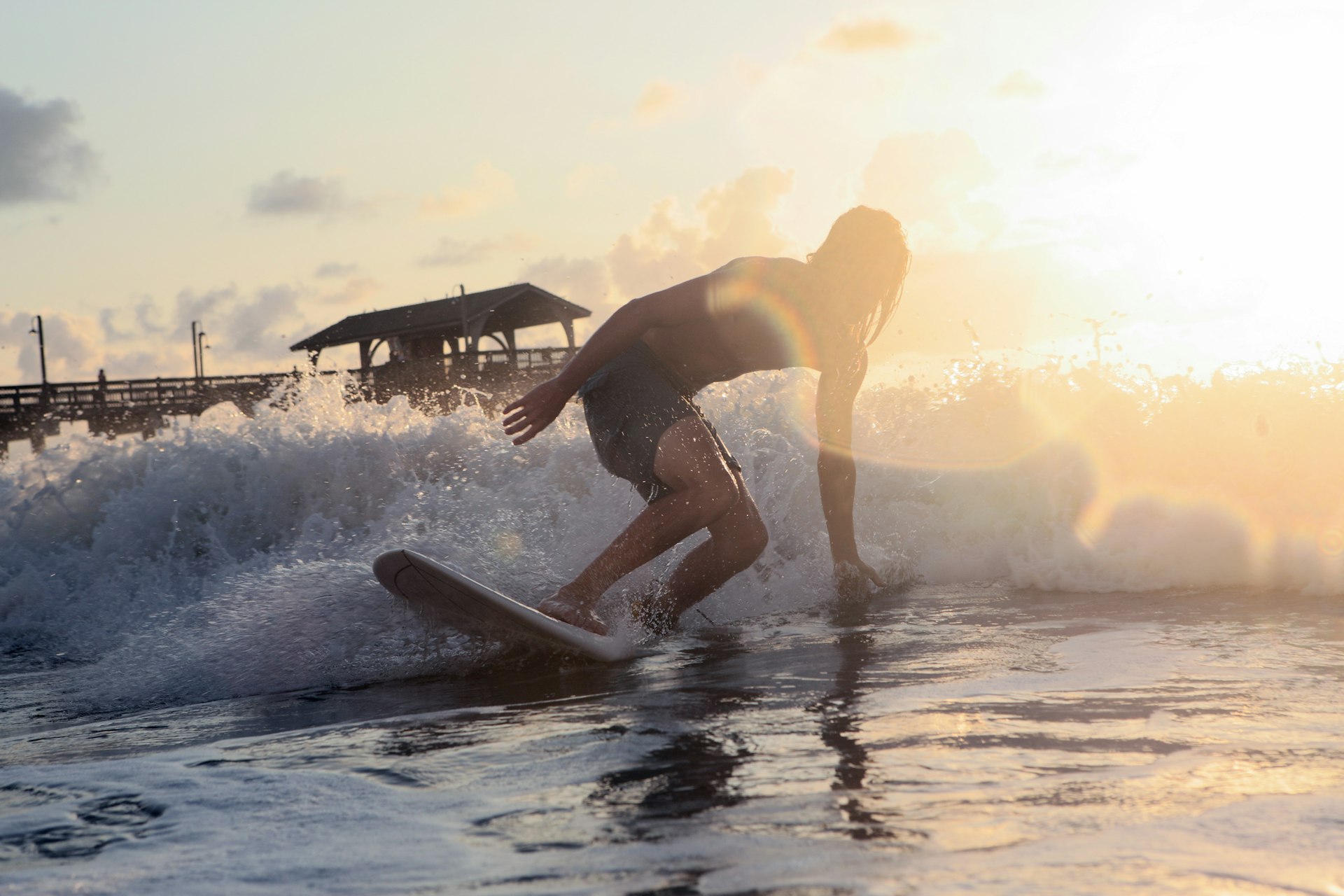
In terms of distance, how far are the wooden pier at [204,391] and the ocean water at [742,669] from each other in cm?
2207

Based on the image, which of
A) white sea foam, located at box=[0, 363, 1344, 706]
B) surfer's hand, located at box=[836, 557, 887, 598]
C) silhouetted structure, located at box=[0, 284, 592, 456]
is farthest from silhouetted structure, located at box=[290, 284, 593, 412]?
surfer's hand, located at box=[836, 557, 887, 598]

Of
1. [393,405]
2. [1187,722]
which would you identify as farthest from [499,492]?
[1187,722]

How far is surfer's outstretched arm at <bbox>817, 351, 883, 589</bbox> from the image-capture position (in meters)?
4.31

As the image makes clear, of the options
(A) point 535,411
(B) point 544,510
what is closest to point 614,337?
(A) point 535,411

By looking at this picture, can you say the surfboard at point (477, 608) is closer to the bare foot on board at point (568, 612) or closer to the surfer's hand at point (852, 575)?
the bare foot on board at point (568, 612)

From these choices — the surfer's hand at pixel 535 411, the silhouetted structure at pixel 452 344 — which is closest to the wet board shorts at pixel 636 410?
the surfer's hand at pixel 535 411

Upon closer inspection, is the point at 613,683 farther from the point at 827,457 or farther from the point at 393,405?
the point at 393,405

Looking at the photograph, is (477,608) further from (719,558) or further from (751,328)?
(751,328)

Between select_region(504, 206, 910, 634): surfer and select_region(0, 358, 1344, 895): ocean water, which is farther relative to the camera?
select_region(504, 206, 910, 634): surfer

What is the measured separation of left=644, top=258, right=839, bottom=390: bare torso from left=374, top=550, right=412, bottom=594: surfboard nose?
1148 mm

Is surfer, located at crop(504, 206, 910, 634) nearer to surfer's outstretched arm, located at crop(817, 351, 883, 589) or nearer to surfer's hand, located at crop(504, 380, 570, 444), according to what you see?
surfer's hand, located at crop(504, 380, 570, 444)

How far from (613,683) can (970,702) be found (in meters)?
1.14

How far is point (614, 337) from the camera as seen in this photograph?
362 centimetres

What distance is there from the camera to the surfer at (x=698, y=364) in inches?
143
